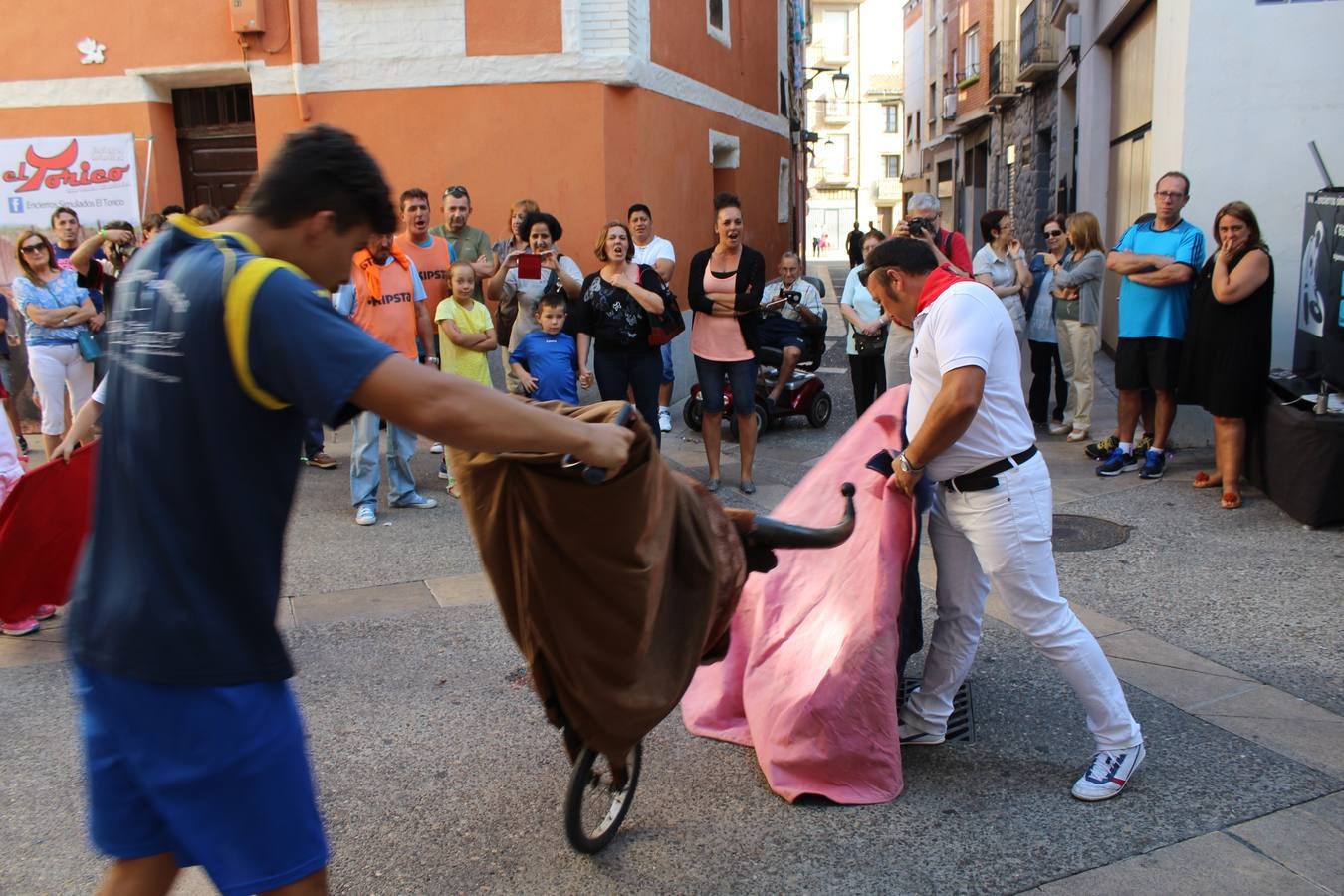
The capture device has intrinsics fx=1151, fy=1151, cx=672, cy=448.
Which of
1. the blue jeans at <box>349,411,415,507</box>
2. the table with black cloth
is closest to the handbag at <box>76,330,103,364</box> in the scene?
the blue jeans at <box>349,411,415,507</box>

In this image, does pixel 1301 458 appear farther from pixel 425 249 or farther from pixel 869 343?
pixel 425 249

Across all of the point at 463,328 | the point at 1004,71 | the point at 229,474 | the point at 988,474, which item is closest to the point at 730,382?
the point at 463,328

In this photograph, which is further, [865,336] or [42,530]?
[865,336]

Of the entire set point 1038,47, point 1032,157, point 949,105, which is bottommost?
point 1032,157

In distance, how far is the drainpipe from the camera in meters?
11.3

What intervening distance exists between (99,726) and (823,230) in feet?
211

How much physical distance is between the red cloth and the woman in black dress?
6462 mm

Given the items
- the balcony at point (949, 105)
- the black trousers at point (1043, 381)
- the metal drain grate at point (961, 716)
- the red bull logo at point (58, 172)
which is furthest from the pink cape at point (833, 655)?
the balcony at point (949, 105)

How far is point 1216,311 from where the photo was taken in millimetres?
7449

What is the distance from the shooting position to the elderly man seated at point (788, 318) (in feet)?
33.3

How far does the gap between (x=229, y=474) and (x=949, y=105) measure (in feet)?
117

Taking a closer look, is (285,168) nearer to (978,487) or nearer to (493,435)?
(493,435)

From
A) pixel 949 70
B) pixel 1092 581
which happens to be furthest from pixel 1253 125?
pixel 949 70

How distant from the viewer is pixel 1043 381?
9977 millimetres
